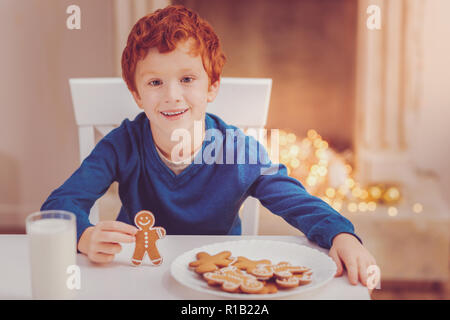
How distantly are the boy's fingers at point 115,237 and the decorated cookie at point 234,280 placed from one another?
10 cm

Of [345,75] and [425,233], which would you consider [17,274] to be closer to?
[425,233]

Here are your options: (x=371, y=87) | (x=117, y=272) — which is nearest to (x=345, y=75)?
(x=371, y=87)

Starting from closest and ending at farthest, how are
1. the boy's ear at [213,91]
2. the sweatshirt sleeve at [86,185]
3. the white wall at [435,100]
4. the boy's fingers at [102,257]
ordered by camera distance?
the boy's fingers at [102,257], the sweatshirt sleeve at [86,185], the boy's ear at [213,91], the white wall at [435,100]

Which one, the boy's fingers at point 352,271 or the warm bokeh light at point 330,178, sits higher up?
the boy's fingers at point 352,271

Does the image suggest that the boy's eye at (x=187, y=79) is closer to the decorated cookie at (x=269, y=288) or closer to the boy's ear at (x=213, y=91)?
the boy's ear at (x=213, y=91)

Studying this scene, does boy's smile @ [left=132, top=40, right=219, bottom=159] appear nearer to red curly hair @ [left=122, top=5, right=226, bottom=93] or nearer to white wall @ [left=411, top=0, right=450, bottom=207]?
red curly hair @ [left=122, top=5, right=226, bottom=93]

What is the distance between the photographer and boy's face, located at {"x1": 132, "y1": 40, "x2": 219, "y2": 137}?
798 mm

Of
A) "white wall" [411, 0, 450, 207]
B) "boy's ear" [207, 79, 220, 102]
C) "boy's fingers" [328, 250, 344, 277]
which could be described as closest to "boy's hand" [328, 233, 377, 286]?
"boy's fingers" [328, 250, 344, 277]

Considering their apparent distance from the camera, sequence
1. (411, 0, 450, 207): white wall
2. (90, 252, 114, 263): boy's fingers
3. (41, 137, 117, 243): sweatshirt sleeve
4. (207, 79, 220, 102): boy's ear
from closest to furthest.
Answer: (90, 252, 114, 263): boy's fingers, (41, 137, 117, 243): sweatshirt sleeve, (207, 79, 220, 102): boy's ear, (411, 0, 450, 207): white wall

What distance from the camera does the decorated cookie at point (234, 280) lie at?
57 centimetres

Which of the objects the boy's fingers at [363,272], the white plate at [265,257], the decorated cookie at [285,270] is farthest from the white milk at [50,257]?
the boy's fingers at [363,272]

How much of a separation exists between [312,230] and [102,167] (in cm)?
35

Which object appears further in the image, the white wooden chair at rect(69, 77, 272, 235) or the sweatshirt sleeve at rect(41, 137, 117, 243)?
the white wooden chair at rect(69, 77, 272, 235)

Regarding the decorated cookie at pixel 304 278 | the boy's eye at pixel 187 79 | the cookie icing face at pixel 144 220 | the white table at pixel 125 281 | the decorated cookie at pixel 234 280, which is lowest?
the white table at pixel 125 281
